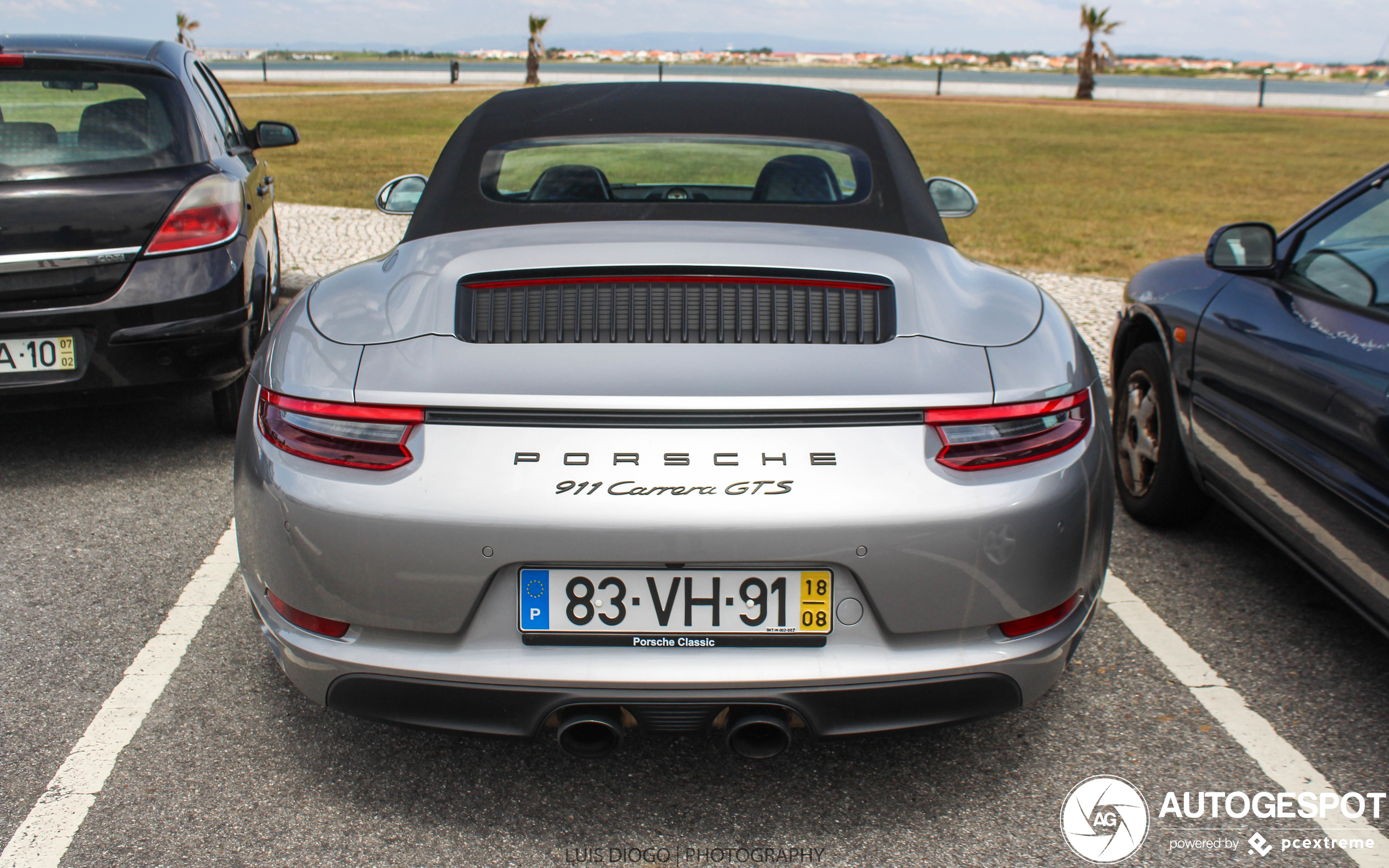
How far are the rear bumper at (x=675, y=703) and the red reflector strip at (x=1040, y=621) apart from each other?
9 cm

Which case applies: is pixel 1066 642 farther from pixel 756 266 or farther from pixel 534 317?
pixel 534 317

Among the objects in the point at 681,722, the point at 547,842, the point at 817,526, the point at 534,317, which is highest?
the point at 534,317

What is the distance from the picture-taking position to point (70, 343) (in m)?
4.07

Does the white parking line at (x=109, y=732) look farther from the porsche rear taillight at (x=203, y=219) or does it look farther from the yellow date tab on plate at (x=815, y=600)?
the yellow date tab on plate at (x=815, y=600)

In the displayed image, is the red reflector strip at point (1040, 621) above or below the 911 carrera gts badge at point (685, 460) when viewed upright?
below

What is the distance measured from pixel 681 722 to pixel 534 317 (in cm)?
82

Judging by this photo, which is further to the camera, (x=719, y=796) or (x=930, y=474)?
(x=719, y=796)

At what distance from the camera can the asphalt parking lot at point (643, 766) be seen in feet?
7.31

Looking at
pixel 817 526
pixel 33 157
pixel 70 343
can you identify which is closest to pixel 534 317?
pixel 817 526

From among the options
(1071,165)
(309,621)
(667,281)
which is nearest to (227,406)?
(309,621)

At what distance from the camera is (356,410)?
202cm

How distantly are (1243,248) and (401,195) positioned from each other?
2701 mm

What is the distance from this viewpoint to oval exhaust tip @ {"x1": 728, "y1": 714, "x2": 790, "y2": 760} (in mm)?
2006

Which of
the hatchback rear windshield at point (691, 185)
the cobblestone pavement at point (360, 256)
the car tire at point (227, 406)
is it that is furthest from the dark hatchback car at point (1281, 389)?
the car tire at point (227, 406)
